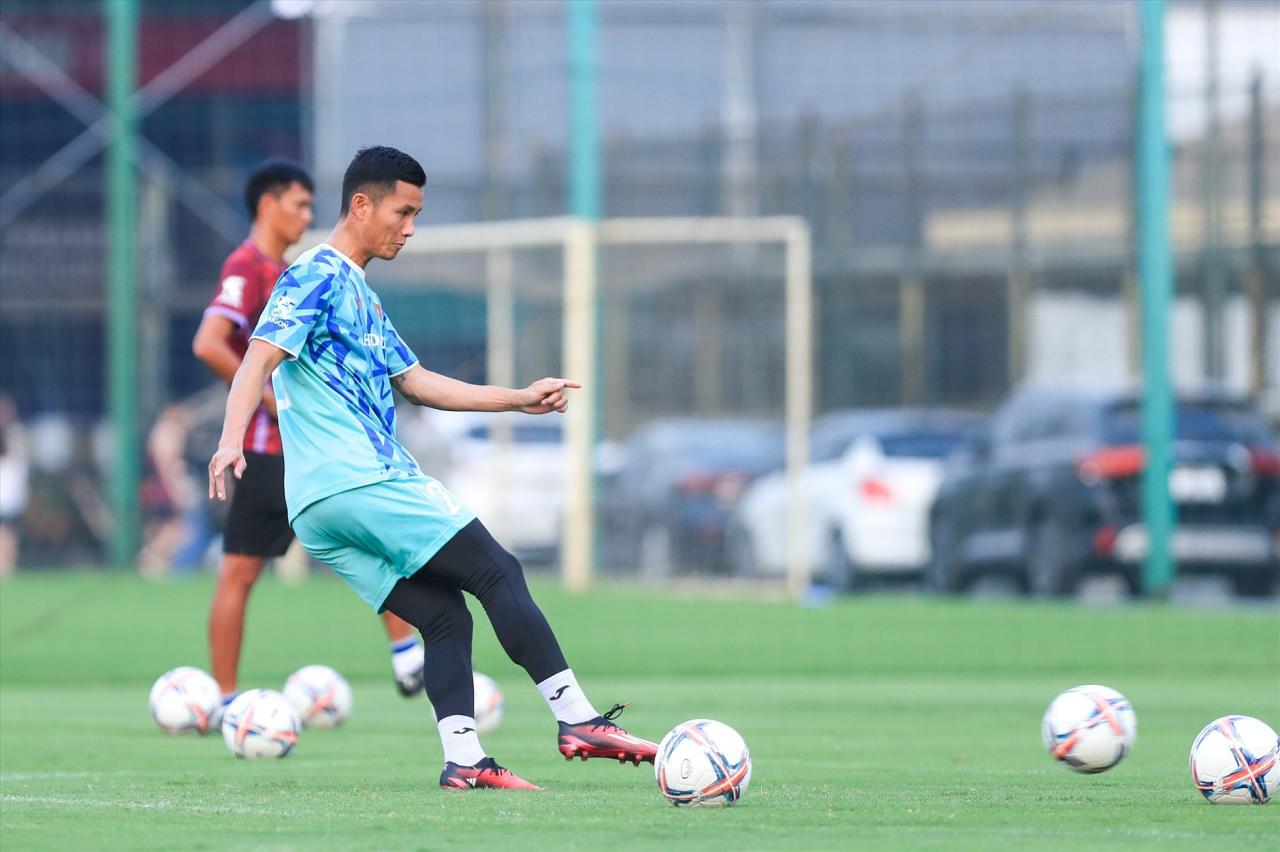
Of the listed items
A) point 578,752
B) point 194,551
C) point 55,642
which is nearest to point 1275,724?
point 578,752

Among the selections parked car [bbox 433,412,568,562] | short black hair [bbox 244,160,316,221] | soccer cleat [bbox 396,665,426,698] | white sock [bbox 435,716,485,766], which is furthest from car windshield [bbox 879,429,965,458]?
white sock [bbox 435,716,485,766]

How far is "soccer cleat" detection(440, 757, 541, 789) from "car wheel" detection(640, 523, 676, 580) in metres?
15.3

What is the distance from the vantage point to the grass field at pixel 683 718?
6000 mm

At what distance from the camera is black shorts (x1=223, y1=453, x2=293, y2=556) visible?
9766 millimetres

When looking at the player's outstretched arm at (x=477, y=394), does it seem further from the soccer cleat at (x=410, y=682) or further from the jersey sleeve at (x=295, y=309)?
the soccer cleat at (x=410, y=682)

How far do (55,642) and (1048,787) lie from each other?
991 cm

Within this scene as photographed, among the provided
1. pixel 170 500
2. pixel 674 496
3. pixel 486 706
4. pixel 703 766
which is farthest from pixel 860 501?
pixel 703 766

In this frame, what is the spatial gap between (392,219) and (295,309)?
47 cm

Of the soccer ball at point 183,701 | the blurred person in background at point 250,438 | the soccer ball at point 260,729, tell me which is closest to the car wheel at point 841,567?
the blurred person in background at point 250,438

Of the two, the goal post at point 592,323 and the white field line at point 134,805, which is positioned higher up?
the goal post at point 592,323

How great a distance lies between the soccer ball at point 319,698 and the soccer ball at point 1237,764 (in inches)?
168

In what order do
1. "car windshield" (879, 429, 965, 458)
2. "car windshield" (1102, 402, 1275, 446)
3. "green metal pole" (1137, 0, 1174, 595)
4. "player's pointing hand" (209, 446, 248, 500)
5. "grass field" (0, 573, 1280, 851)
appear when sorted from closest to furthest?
"grass field" (0, 573, 1280, 851) < "player's pointing hand" (209, 446, 248, 500) < "car windshield" (1102, 402, 1275, 446) < "green metal pole" (1137, 0, 1174, 595) < "car windshield" (879, 429, 965, 458)

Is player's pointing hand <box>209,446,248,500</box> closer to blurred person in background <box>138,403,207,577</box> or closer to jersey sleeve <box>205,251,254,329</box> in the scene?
jersey sleeve <box>205,251,254,329</box>

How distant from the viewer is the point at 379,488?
7012mm
